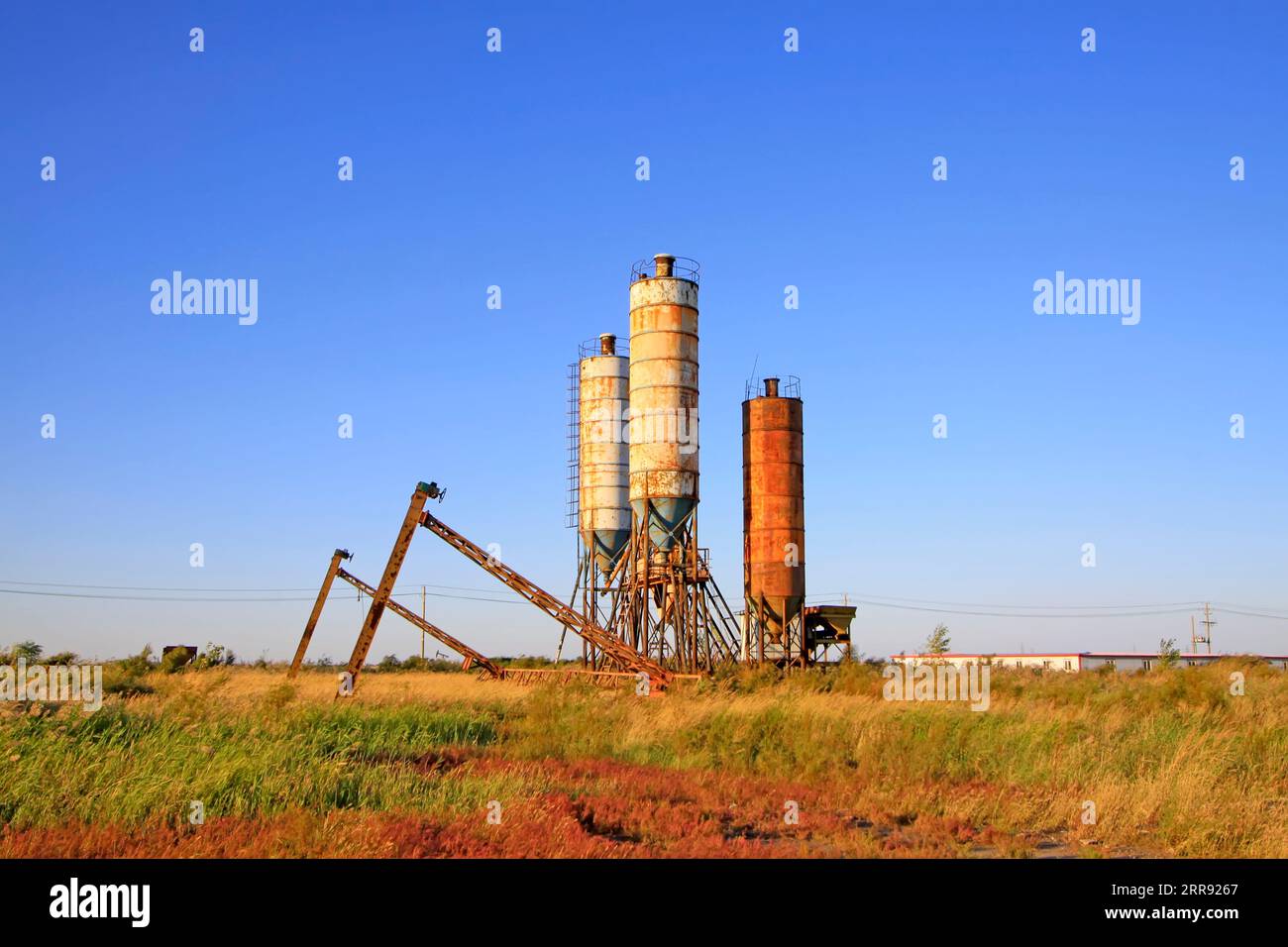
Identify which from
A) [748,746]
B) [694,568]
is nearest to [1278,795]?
[748,746]

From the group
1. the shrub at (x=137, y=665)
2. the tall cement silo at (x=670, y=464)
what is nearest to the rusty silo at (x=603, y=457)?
the tall cement silo at (x=670, y=464)

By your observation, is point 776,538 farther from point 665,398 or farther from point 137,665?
point 137,665

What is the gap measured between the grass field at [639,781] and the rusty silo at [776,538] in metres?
16.5

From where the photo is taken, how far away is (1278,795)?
13305mm

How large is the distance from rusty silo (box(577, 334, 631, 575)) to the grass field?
20.4 meters

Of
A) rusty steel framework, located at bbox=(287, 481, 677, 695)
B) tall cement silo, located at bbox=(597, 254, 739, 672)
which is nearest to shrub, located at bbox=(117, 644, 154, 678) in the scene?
rusty steel framework, located at bbox=(287, 481, 677, 695)

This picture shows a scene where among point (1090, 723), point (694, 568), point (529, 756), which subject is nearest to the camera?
point (529, 756)

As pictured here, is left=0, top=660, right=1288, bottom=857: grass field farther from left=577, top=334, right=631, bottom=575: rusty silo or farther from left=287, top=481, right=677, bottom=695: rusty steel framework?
left=577, top=334, right=631, bottom=575: rusty silo

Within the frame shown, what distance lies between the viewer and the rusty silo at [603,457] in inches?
1647

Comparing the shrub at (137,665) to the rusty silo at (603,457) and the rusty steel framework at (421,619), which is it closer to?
the rusty steel framework at (421,619)

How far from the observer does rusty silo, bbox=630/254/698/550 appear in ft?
115
